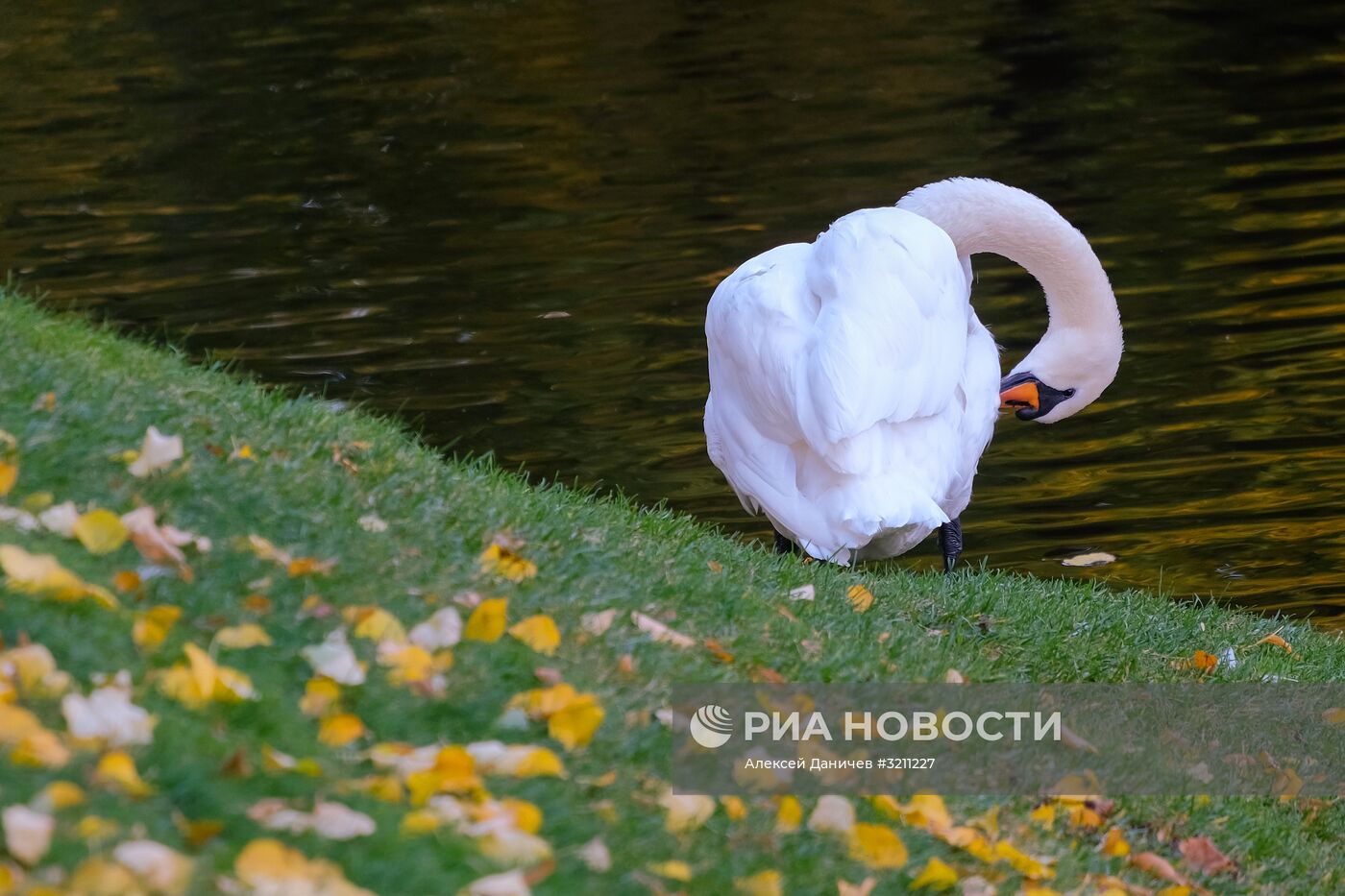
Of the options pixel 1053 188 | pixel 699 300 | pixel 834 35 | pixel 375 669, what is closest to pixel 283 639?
pixel 375 669

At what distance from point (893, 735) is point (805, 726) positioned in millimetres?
289

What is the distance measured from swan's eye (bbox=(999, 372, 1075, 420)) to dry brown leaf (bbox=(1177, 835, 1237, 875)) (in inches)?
137

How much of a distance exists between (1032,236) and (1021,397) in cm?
67

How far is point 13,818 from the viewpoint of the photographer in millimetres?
3033

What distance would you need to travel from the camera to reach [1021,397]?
8141mm

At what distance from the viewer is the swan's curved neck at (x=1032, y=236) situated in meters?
8.00

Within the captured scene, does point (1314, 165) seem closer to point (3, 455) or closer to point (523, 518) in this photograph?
point (523, 518)

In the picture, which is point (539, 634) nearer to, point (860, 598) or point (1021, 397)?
point (860, 598)

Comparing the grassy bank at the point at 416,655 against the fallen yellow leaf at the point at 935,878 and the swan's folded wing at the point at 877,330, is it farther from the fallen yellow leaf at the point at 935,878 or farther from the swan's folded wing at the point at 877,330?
the swan's folded wing at the point at 877,330

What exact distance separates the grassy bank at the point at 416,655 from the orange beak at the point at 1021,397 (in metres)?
1.81

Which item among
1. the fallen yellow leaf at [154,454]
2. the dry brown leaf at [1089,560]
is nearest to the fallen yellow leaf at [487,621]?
the fallen yellow leaf at [154,454]

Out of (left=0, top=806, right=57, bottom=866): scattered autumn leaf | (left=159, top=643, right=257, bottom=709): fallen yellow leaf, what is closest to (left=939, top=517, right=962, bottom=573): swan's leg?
(left=159, top=643, right=257, bottom=709): fallen yellow leaf

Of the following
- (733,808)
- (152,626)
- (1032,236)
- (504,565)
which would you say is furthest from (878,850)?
(1032,236)

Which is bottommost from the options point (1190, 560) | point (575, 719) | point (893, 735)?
point (1190, 560)
